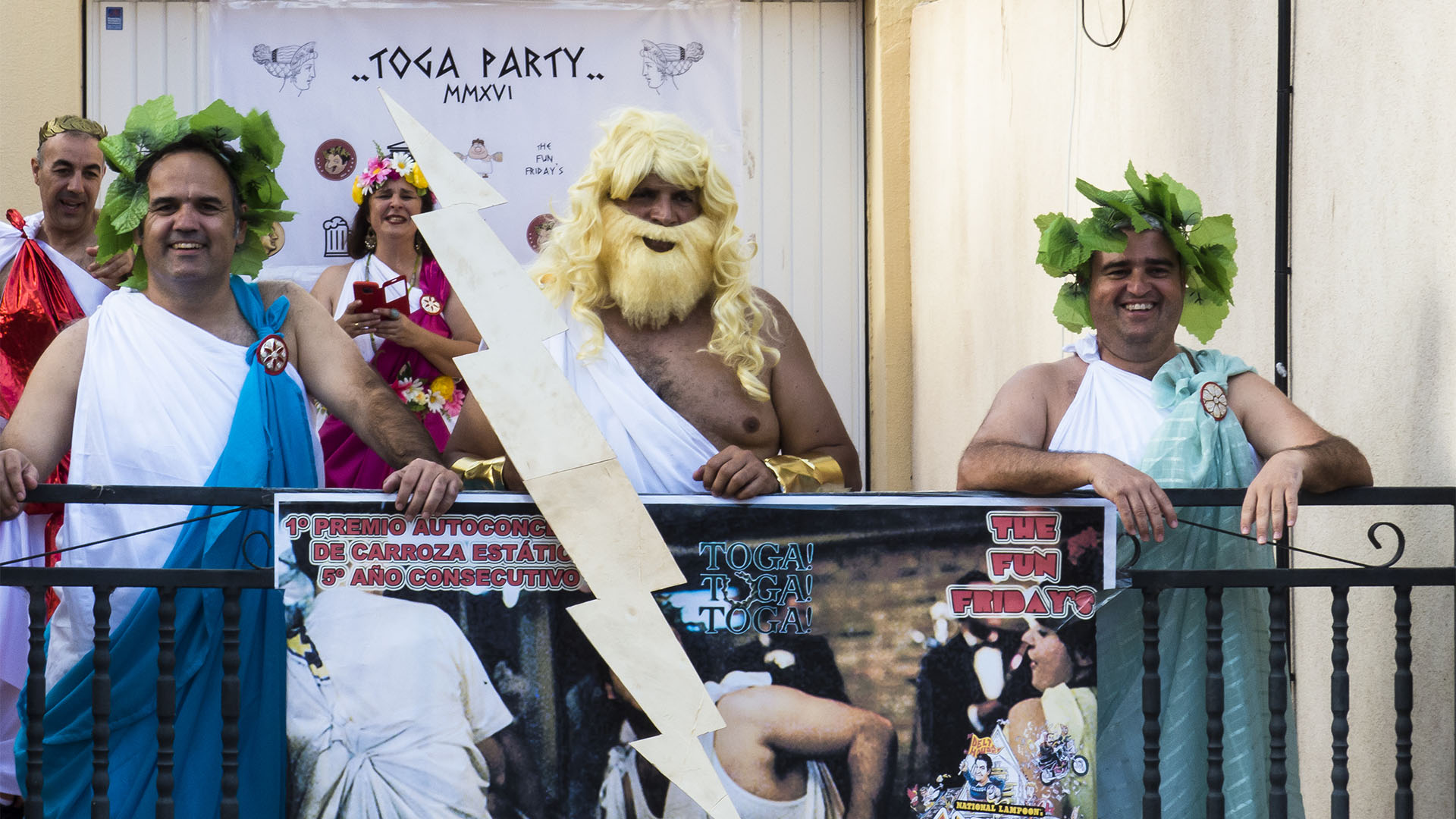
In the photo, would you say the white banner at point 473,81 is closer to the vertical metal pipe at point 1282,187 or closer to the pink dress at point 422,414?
the pink dress at point 422,414

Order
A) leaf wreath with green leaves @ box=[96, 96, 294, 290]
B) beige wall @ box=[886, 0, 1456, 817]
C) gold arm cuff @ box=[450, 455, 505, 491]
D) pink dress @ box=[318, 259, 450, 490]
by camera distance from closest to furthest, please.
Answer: beige wall @ box=[886, 0, 1456, 817] < gold arm cuff @ box=[450, 455, 505, 491] < leaf wreath with green leaves @ box=[96, 96, 294, 290] < pink dress @ box=[318, 259, 450, 490]

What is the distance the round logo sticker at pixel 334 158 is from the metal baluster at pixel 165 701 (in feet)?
16.8

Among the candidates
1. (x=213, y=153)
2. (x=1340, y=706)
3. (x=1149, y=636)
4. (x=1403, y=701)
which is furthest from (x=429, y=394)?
(x=1403, y=701)

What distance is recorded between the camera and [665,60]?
8156mm

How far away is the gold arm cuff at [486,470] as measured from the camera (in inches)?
144

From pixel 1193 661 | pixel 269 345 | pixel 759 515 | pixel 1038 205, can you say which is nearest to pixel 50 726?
pixel 269 345

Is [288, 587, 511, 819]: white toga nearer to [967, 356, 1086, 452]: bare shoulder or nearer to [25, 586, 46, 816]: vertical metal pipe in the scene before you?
[25, 586, 46, 816]: vertical metal pipe

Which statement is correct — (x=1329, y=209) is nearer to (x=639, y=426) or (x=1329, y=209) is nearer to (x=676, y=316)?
(x=676, y=316)

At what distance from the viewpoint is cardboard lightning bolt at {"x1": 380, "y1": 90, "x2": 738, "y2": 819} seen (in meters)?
3.14

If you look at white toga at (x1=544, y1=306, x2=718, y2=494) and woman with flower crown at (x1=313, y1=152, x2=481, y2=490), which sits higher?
woman with flower crown at (x1=313, y1=152, x2=481, y2=490)

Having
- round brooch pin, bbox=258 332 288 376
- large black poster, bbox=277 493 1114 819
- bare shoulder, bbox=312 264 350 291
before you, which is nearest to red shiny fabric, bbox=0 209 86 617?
round brooch pin, bbox=258 332 288 376

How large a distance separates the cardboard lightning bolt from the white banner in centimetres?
476

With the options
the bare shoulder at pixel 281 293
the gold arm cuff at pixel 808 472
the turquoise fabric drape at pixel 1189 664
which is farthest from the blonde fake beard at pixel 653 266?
the turquoise fabric drape at pixel 1189 664

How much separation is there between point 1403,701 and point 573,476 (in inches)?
70.1
